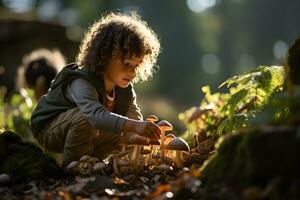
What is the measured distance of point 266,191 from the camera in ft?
10.3

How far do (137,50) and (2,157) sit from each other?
1.79 meters

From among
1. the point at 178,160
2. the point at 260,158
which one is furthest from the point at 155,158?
the point at 260,158

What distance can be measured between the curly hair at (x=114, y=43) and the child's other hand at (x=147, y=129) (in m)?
0.94

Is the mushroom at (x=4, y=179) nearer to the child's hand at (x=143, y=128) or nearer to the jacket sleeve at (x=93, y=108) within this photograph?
the jacket sleeve at (x=93, y=108)

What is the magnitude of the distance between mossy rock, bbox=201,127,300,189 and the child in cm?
175

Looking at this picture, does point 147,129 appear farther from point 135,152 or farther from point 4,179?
point 4,179

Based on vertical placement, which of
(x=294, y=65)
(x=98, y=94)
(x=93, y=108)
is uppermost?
(x=294, y=65)

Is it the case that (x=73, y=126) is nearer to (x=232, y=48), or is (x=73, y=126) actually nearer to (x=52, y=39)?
(x=52, y=39)

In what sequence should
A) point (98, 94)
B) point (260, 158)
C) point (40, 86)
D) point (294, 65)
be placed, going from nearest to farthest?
1. point (260, 158)
2. point (294, 65)
3. point (98, 94)
4. point (40, 86)

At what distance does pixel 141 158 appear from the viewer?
541 centimetres

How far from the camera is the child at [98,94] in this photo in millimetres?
5477

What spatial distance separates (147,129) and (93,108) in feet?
1.93

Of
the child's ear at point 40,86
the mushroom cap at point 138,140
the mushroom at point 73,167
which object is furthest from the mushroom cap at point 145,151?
the child's ear at point 40,86

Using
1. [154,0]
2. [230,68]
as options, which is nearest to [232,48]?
[230,68]
